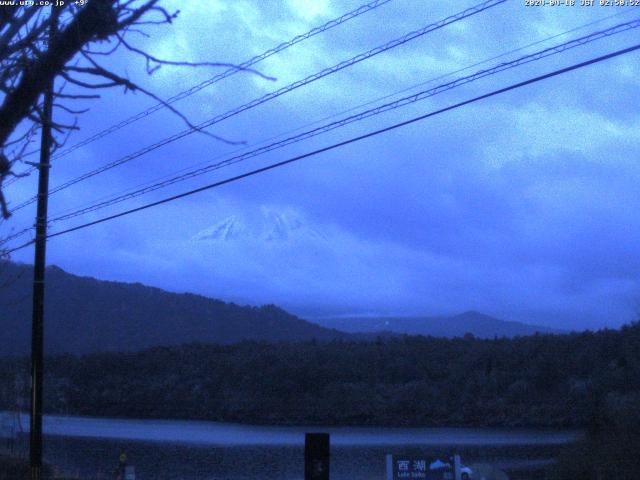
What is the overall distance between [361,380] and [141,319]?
1112 inches

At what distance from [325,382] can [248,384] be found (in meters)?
5.87

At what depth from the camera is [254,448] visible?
3375 cm

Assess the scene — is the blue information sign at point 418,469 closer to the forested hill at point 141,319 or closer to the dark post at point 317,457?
the dark post at point 317,457

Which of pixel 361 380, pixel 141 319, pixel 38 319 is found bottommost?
pixel 361 380

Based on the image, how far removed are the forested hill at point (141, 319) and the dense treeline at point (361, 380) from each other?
7.96m

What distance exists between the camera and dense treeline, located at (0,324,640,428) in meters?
46.9

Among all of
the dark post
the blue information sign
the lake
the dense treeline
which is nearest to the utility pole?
the lake

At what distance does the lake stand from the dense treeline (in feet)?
17.2

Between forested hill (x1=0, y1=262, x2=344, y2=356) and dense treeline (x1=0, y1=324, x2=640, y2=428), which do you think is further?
forested hill (x1=0, y1=262, x2=344, y2=356)

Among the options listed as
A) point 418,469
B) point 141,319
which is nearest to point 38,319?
point 418,469

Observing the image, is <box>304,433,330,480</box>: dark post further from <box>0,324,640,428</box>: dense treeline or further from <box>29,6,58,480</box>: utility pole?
<box>0,324,640,428</box>: dense treeline

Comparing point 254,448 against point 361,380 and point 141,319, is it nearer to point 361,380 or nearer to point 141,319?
point 361,380

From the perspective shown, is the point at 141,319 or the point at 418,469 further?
the point at 141,319

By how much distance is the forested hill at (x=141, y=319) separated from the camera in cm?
7100
